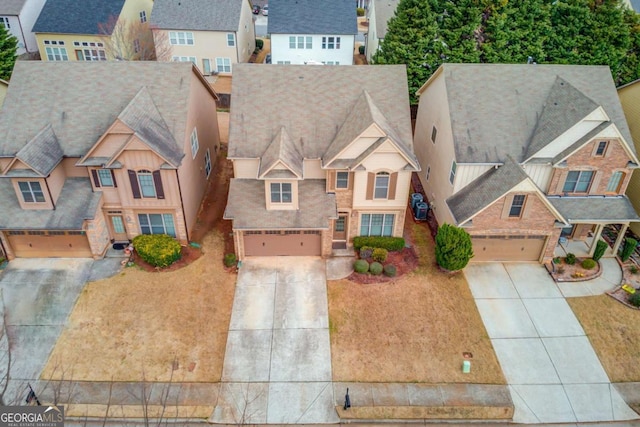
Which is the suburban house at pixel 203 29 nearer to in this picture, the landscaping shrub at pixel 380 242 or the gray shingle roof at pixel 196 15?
the gray shingle roof at pixel 196 15

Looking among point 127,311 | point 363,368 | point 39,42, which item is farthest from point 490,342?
point 39,42

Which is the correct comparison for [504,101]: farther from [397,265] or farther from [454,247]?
[397,265]

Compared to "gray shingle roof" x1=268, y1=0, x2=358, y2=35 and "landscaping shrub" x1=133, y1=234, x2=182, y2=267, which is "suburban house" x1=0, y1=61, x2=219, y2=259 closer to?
"landscaping shrub" x1=133, y1=234, x2=182, y2=267

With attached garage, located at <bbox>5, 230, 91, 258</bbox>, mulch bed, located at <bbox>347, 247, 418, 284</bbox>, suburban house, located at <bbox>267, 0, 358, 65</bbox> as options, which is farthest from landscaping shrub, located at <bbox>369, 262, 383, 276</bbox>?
suburban house, located at <bbox>267, 0, 358, 65</bbox>

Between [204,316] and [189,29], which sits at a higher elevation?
[189,29]

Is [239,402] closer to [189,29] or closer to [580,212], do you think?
[580,212]

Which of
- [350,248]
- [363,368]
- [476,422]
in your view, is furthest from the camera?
[350,248]
